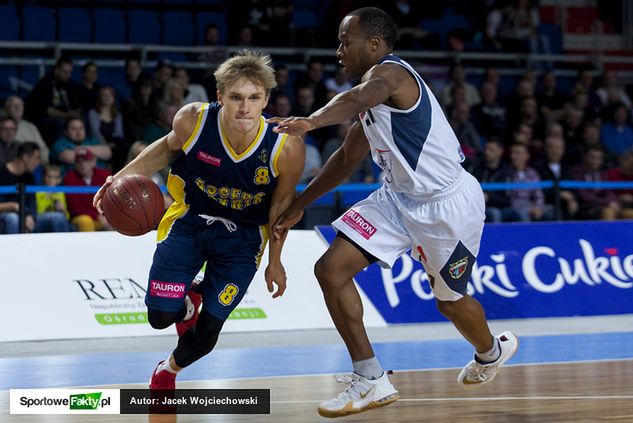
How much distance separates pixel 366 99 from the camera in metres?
5.48

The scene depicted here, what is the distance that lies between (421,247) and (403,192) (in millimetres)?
303

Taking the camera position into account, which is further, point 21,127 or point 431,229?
point 21,127

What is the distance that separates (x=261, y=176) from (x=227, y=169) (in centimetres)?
18

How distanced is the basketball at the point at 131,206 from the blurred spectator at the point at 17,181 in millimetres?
4387

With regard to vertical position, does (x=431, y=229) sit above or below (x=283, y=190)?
below

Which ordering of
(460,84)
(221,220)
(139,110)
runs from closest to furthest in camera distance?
(221,220) → (139,110) → (460,84)

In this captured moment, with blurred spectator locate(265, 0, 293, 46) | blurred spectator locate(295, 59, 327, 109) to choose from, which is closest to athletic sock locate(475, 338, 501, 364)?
blurred spectator locate(295, 59, 327, 109)

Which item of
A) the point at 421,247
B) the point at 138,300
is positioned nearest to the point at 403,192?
the point at 421,247

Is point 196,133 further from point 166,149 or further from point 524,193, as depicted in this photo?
point 524,193

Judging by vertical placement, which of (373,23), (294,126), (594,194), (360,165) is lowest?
(594,194)

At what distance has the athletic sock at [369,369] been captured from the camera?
581cm

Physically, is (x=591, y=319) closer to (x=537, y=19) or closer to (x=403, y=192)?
(x=403, y=192)

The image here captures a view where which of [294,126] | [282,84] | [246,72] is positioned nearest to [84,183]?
[282,84]

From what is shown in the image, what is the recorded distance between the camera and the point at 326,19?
15656 millimetres
